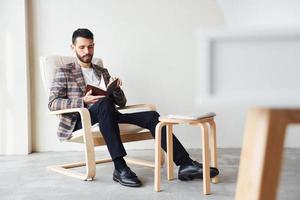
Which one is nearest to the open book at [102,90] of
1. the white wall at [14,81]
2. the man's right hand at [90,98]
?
the man's right hand at [90,98]

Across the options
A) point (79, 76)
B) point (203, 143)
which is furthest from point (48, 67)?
point (203, 143)

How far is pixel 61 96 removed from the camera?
2449 mm

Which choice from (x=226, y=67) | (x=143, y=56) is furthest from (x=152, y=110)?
(x=226, y=67)

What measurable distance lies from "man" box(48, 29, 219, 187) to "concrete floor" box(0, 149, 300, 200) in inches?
3.7

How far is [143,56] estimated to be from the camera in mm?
3434

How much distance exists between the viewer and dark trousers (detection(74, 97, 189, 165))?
2.18m

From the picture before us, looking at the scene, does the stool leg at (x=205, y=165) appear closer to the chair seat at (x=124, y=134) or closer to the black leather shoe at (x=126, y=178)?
the black leather shoe at (x=126, y=178)

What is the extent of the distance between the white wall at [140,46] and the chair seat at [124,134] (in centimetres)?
100

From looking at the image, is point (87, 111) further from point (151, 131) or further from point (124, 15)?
point (124, 15)

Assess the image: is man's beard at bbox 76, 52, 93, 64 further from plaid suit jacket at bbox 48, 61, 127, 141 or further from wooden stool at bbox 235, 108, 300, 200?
wooden stool at bbox 235, 108, 300, 200

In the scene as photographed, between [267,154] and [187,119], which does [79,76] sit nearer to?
[187,119]

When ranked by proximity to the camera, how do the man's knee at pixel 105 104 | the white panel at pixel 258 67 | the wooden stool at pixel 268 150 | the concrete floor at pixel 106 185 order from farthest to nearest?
1. the man's knee at pixel 105 104
2. the concrete floor at pixel 106 185
3. the wooden stool at pixel 268 150
4. the white panel at pixel 258 67

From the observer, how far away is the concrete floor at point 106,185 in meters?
1.96

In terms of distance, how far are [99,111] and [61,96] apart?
33 centimetres
